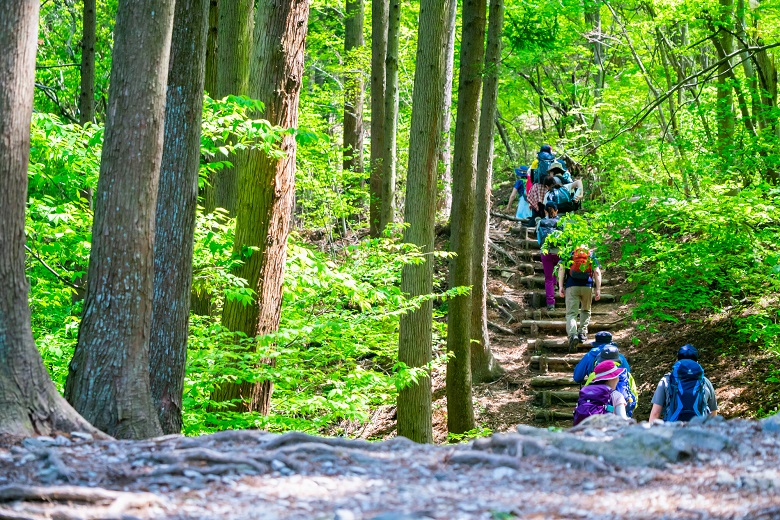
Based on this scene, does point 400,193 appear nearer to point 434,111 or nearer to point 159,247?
point 434,111

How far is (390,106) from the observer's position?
49.5 ft

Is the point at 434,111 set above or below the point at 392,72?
below

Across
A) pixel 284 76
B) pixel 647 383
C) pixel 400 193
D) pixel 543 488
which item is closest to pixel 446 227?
pixel 400 193

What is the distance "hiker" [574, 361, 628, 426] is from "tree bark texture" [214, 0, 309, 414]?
11.1 feet

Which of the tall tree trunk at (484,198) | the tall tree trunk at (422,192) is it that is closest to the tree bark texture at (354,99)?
the tall tree trunk at (484,198)

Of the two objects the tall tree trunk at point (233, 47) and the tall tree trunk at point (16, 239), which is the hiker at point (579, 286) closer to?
the tall tree trunk at point (233, 47)

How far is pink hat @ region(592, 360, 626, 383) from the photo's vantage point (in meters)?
8.07

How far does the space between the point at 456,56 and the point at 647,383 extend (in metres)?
13.5

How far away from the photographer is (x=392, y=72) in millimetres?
14438

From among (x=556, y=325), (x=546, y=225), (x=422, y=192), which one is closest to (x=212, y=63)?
(x=422, y=192)

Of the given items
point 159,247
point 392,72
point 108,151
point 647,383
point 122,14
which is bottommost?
point 647,383

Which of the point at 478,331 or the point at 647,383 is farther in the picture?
the point at 478,331

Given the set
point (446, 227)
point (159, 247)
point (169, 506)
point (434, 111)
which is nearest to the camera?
point (169, 506)

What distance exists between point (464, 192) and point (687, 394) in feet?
16.1
